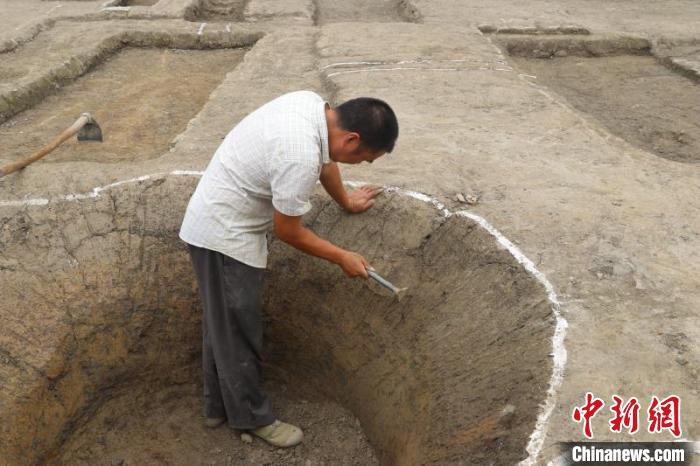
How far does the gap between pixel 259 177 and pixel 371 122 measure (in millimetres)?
576

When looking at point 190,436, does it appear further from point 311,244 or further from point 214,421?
point 311,244

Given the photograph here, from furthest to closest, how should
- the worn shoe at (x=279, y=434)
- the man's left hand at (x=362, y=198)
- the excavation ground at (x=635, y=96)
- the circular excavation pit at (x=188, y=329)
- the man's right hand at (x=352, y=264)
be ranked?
the excavation ground at (x=635, y=96), the worn shoe at (x=279, y=434), the man's left hand at (x=362, y=198), the circular excavation pit at (x=188, y=329), the man's right hand at (x=352, y=264)

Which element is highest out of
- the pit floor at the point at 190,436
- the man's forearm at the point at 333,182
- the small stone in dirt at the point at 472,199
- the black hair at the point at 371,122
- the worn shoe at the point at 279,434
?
the black hair at the point at 371,122

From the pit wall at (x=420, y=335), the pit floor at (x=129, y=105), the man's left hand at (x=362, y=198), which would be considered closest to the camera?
the pit wall at (x=420, y=335)

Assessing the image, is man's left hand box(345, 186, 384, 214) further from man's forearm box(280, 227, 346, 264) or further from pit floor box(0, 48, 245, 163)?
pit floor box(0, 48, 245, 163)

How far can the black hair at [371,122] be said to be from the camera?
2578mm

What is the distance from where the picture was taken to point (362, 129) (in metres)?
2.60

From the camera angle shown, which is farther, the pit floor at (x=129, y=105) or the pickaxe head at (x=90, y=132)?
the pit floor at (x=129, y=105)

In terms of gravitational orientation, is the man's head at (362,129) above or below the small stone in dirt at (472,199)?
above

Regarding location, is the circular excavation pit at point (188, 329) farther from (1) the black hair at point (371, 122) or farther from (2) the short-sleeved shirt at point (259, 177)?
(1) the black hair at point (371, 122)

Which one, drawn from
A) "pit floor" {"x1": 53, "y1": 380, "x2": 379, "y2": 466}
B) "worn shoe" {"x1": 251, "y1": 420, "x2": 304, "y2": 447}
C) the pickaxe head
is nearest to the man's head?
"worn shoe" {"x1": 251, "y1": 420, "x2": 304, "y2": 447}

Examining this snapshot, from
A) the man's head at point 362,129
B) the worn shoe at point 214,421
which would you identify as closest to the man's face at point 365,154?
the man's head at point 362,129

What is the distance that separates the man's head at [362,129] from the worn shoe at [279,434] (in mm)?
1929

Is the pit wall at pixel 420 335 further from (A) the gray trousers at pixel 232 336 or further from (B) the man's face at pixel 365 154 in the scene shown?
(B) the man's face at pixel 365 154
